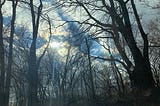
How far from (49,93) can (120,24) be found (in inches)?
2046

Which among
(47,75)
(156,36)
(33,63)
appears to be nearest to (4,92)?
(33,63)

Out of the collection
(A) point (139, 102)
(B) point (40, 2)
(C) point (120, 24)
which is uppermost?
(B) point (40, 2)

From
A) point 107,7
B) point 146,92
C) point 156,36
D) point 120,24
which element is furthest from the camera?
point 156,36

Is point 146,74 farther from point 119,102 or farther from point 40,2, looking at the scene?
point 40,2

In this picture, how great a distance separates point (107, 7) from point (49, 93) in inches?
2003

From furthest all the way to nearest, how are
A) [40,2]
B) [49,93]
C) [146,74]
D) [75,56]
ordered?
[49,93], [75,56], [40,2], [146,74]

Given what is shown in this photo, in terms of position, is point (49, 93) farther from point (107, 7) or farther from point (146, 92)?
point (146, 92)

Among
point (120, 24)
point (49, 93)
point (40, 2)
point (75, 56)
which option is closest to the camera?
point (120, 24)

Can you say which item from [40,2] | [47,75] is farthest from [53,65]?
[40,2]

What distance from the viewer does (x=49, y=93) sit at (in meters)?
69.2

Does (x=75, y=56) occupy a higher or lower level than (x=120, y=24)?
higher

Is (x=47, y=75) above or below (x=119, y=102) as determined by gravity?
above

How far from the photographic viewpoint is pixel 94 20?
69.2ft

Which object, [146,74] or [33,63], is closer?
[146,74]
